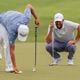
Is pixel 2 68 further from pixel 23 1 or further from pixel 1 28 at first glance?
pixel 23 1

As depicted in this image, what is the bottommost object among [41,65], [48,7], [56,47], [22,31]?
[41,65]

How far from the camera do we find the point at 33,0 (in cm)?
3641

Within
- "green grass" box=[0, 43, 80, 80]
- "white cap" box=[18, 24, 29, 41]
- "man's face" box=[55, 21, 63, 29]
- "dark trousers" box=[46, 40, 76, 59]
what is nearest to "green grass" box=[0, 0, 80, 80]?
"green grass" box=[0, 43, 80, 80]

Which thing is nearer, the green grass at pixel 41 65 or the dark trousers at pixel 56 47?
the green grass at pixel 41 65

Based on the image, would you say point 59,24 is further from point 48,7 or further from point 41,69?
point 48,7

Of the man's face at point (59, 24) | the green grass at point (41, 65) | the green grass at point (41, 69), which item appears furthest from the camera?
the man's face at point (59, 24)

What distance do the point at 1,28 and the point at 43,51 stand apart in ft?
15.2

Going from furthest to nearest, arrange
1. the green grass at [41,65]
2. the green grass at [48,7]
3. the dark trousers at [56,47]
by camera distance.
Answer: the green grass at [48,7]
the dark trousers at [56,47]
the green grass at [41,65]

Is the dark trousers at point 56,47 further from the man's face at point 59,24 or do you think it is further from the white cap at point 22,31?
the white cap at point 22,31

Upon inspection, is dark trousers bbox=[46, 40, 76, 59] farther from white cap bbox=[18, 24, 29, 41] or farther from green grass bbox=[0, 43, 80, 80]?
white cap bbox=[18, 24, 29, 41]

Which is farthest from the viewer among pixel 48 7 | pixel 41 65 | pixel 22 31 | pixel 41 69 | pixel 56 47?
pixel 48 7

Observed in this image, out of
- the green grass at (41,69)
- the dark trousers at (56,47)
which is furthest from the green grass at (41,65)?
the dark trousers at (56,47)

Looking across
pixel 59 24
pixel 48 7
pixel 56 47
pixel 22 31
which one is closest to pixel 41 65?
pixel 56 47

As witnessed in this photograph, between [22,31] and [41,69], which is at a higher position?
[22,31]
